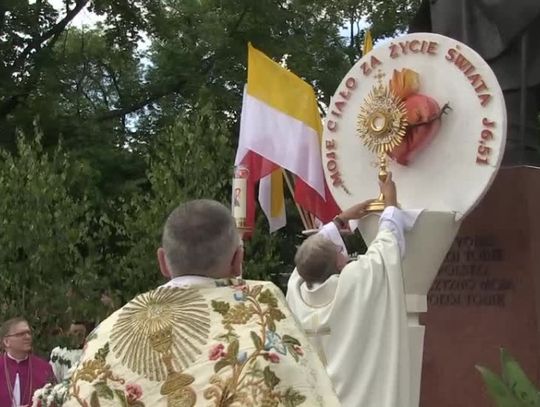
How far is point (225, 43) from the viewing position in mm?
19312

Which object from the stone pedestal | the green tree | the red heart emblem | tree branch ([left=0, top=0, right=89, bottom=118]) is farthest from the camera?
tree branch ([left=0, top=0, right=89, bottom=118])

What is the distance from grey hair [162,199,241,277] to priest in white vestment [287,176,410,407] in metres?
2.57

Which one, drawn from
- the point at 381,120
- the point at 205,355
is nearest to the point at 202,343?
the point at 205,355

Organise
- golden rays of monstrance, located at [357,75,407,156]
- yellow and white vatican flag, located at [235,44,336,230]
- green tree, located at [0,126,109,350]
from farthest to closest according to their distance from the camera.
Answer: green tree, located at [0,126,109,350] < yellow and white vatican flag, located at [235,44,336,230] < golden rays of monstrance, located at [357,75,407,156]

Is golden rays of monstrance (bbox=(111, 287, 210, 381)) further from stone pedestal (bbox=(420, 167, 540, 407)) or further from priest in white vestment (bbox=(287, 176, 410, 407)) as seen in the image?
stone pedestal (bbox=(420, 167, 540, 407))

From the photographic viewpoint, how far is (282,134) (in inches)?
336

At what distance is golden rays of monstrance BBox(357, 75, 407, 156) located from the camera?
6812mm

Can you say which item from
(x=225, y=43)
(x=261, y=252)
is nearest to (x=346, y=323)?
(x=261, y=252)

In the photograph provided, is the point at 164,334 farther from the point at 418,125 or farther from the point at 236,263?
the point at 418,125

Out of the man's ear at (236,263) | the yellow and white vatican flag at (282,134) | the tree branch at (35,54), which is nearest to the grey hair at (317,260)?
the man's ear at (236,263)

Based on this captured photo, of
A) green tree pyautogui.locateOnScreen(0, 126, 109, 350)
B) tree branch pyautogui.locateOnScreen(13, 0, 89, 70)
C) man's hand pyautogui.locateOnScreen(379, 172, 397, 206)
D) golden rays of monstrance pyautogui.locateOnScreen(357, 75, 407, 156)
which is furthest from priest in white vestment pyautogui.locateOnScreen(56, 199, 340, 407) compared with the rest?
tree branch pyautogui.locateOnScreen(13, 0, 89, 70)

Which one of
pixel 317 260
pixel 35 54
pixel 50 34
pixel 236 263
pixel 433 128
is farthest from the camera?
pixel 50 34

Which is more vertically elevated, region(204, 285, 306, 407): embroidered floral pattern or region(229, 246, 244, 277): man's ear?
region(229, 246, 244, 277): man's ear

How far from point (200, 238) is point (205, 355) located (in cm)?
27
